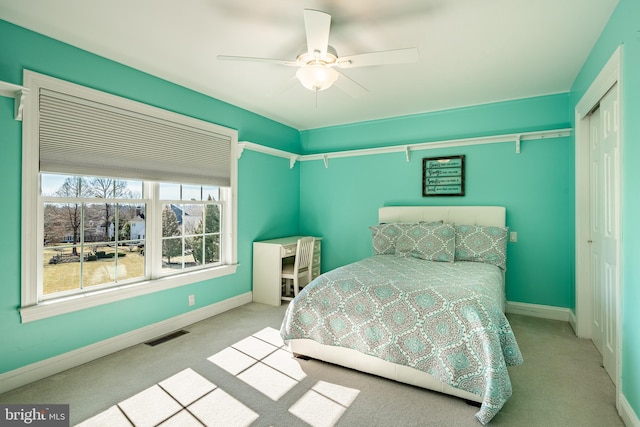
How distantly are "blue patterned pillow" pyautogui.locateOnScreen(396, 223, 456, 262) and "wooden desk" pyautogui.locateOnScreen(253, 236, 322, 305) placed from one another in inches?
55.4

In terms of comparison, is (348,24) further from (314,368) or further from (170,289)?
(170,289)

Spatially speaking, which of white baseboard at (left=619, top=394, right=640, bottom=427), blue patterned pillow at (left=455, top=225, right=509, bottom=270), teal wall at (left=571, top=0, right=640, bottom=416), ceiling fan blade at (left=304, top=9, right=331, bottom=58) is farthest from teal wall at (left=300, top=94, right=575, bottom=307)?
ceiling fan blade at (left=304, top=9, right=331, bottom=58)

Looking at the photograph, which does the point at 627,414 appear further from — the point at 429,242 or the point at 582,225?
the point at 429,242

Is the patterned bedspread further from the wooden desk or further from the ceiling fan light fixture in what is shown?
the ceiling fan light fixture

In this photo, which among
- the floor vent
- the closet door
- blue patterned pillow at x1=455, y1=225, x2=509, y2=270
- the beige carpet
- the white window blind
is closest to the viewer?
the beige carpet

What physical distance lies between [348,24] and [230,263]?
9.35 feet

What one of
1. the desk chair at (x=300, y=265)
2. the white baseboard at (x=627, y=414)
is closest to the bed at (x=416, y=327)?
the white baseboard at (x=627, y=414)

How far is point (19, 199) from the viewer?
2.22 meters

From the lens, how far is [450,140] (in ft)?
13.1

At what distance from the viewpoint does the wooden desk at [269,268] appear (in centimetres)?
397

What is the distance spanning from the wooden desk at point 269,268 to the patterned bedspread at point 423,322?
4.60ft

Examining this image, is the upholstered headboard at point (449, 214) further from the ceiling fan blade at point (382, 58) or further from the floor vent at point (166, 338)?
the floor vent at point (166, 338)

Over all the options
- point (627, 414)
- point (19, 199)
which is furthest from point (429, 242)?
point (19, 199)

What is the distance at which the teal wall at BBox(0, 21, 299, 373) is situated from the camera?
2162mm
